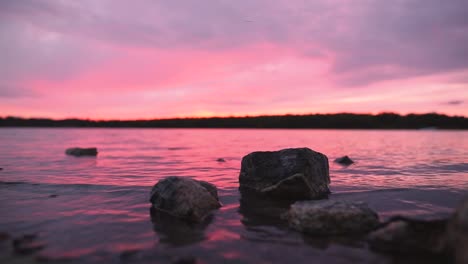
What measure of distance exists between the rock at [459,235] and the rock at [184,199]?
4.41 metres

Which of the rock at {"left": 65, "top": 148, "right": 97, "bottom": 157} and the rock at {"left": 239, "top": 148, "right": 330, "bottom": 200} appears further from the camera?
the rock at {"left": 65, "top": 148, "right": 97, "bottom": 157}

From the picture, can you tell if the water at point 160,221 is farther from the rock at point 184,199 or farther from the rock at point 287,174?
the rock at point 287,174

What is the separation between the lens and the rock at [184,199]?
6.80 m

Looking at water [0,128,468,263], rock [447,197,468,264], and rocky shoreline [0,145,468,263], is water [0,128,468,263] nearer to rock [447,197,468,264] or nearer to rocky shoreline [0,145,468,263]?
rocky shoreline [0,145,468,263]

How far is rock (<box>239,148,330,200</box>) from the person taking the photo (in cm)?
895

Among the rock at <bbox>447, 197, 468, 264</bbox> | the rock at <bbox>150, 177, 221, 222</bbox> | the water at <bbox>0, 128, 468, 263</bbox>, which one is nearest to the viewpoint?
the rock at <bbox>447, 197, 468, 264</bbox>

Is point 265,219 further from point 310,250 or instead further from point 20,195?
point 20,195

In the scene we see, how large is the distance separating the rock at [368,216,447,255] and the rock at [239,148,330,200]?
3795mm

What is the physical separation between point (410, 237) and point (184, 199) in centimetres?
440

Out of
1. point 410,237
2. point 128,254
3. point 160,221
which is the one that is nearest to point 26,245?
point 128,254

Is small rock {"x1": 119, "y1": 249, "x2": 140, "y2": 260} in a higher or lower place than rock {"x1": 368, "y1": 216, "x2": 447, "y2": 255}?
lower

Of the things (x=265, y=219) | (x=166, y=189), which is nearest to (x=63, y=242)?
(x=166, y=189)

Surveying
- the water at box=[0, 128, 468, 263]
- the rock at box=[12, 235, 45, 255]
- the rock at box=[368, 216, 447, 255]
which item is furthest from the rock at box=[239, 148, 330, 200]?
the rock at box=[12, 235, 45, 255]

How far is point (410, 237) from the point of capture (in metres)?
4.81
